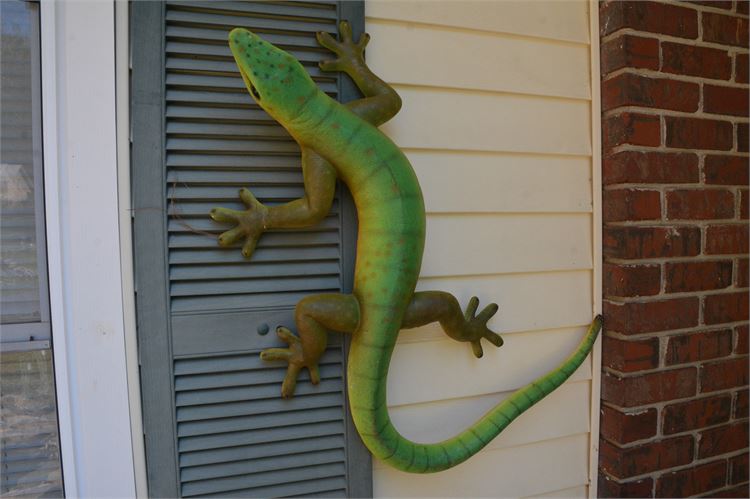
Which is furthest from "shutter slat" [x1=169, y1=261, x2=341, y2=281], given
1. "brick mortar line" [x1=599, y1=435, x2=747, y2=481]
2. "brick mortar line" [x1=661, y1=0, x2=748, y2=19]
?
"brick mortar line" [x1=661, y1=0, x2=748, y2=19]

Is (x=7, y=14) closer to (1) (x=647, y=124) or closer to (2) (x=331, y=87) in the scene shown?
(2) (x=331, y=87)

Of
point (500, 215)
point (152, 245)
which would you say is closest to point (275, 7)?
point (152, 245)

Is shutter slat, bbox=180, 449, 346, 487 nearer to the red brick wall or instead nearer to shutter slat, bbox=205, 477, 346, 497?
shutter slat, bbox=205, 477, 346, 497

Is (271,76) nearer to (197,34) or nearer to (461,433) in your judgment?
(197,34)

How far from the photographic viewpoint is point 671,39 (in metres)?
1.25

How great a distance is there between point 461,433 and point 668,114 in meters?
1.16

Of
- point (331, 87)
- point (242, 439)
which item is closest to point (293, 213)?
point (331, 87)

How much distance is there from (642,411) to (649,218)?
1.97 ft

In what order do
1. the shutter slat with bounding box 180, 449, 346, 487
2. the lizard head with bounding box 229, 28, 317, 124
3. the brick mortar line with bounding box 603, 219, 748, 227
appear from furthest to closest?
1. the brick mortar line with bounding box 603, 219, 748, 227
2. the shutter slat with bounding box 180, 449, 346, 487
3. the lizard head with bounding box 229, 28, 317, 124

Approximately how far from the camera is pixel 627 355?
1238 millimetres

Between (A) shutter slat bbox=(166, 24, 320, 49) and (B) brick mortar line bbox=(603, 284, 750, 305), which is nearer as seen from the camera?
(A) shutter slat bbox=(166, 24, 320, 49)

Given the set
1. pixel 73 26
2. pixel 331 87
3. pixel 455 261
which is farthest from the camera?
pixel 455 261

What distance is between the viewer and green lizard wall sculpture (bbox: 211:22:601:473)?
97cm

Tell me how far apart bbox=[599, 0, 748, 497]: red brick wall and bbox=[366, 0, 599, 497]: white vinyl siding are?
0.09 metres
